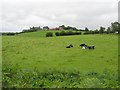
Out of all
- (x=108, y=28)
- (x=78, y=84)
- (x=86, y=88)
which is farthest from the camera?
(x=108, y=28)

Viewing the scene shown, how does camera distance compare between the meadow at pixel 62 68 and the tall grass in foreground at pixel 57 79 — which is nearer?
the tall grass in foreground at pixel 57 79

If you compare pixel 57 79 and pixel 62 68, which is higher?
pixel 62 68

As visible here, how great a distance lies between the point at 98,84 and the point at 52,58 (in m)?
8.47

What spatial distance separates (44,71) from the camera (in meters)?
16.6

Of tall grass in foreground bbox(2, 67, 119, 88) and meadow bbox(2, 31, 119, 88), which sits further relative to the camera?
meadow bbox(2, 31, 119, 88)

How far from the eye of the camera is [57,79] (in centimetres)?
1484

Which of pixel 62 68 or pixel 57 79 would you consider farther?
pixel 62 68

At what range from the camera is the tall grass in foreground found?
13.3 meters

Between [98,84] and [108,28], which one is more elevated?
[108,28]

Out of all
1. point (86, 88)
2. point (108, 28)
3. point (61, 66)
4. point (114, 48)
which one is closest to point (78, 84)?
point (86, 88)

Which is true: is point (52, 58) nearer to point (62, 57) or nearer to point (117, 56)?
point (62, 57)

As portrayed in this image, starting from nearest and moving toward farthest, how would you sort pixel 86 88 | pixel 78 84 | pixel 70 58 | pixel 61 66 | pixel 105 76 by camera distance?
pixel 86 88
pixel 78 84
pixel 105 76
pixel 61 66
pixel 70 58

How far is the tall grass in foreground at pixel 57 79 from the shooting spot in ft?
43.8

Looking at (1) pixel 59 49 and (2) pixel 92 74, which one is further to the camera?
(1) pixel 59 49
